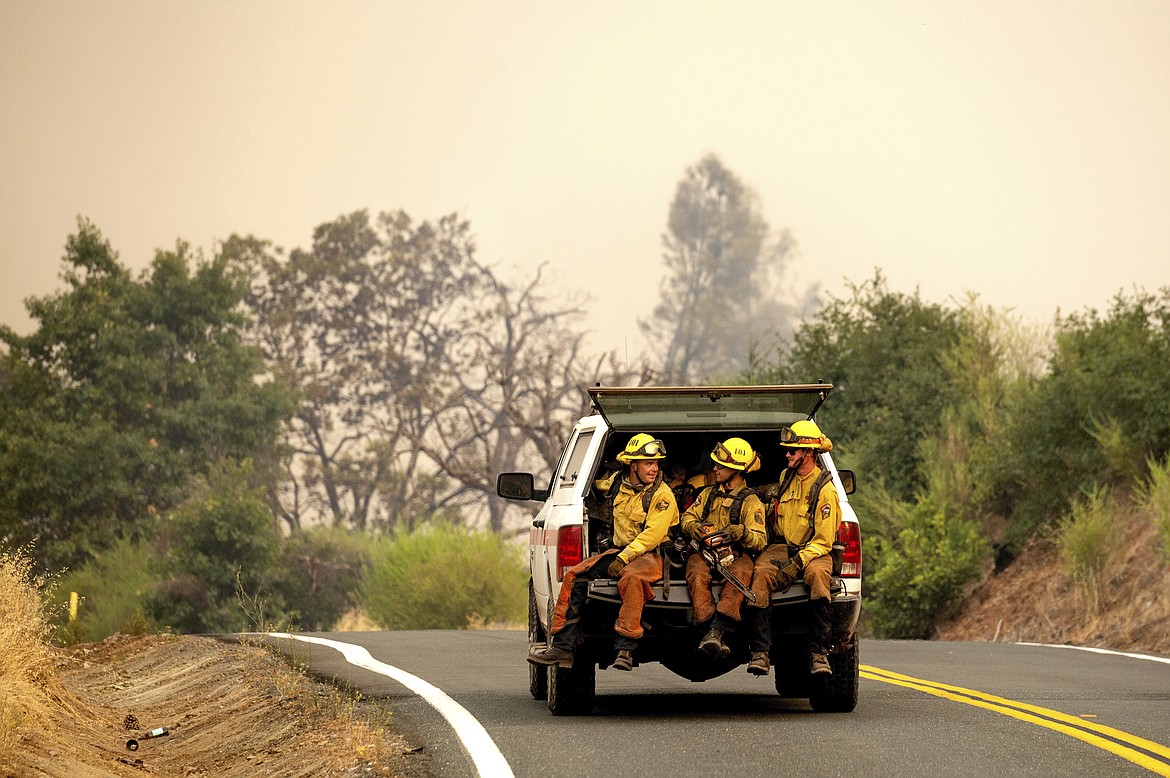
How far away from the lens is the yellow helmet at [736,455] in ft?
33.8

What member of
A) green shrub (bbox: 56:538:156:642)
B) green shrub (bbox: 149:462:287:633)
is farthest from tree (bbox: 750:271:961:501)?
green shrub (bbox: 56:538:156:642)

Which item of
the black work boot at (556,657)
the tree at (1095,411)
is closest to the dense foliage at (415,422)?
the tree at (1095,411)

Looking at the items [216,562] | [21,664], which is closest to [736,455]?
[21,664]

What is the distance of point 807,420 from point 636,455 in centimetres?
121

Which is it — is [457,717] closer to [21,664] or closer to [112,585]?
[21,664]

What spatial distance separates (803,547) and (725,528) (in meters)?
0.49

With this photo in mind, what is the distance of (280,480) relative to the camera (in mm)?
58281

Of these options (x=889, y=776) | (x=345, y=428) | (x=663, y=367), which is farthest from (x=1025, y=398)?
Answer: (x=663, y=367)

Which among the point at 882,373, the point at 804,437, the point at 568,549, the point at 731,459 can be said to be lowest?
the point at 568,549

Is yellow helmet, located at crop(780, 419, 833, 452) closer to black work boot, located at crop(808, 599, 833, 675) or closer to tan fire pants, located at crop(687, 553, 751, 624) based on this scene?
tan fire pants, located at crop(687, 553, 751, 624)

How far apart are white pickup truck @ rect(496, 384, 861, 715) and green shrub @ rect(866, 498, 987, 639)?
17.2 m

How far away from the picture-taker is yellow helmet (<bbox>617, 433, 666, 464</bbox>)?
10.2 m

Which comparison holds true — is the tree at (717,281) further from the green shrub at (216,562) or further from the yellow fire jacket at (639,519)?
the yellow fire jacket at (639,519)

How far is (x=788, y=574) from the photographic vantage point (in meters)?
10.1
